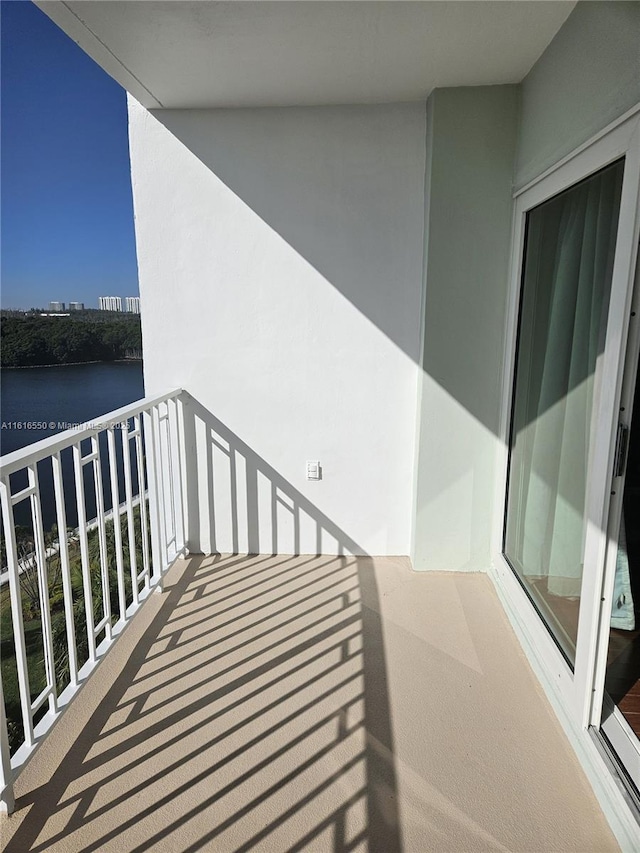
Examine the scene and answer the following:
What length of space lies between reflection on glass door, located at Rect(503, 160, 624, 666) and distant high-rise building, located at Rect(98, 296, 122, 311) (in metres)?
2.61

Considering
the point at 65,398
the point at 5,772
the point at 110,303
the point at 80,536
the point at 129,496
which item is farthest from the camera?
the point at 110,303

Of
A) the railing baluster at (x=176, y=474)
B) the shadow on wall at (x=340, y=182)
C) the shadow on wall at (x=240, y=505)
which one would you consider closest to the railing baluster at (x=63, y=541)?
the railing baluster at (x=176, y=474)

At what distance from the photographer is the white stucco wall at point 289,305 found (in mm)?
2789

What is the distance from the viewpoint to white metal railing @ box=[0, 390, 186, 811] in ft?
5.21

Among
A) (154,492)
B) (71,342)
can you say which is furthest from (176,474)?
(71,342)

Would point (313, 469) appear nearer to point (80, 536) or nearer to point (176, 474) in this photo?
point (176, 474)

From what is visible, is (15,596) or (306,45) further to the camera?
(306,45)

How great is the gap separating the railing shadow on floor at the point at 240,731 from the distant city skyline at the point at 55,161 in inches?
199

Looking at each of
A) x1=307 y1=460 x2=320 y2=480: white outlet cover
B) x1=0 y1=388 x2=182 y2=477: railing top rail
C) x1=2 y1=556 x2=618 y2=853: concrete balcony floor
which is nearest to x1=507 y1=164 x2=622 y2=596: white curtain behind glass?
x1=2 y1=556 x2=618 y2=853: concrete balcony floor

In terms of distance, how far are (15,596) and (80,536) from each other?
0.48 metres

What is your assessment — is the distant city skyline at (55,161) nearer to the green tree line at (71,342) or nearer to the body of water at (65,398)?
the green tree line at (71,342)

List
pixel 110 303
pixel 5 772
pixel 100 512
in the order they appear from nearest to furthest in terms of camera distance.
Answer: pixel 5 772, pixel 100 512, pixel 110 303

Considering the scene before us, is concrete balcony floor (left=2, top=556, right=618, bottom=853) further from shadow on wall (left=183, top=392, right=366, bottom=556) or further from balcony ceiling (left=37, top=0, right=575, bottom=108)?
balcony ceiling (left=37, top=0, right=575, bottom=108)

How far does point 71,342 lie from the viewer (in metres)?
3.22
